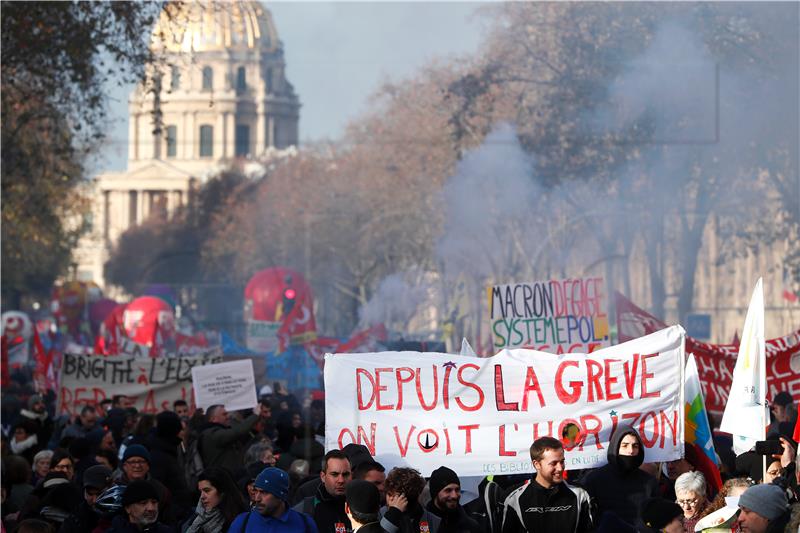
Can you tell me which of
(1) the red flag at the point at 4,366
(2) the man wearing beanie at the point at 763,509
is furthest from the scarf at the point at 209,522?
(1) the red flag at the point at 4,366

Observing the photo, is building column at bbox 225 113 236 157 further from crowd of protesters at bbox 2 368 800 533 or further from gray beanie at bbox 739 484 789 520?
gray beanie at bbox 739 484 789 520

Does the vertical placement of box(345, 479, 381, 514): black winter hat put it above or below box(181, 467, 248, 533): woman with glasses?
above

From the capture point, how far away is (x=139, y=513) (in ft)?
23.3

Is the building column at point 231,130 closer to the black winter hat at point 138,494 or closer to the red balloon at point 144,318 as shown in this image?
the red balloon at point 144,318

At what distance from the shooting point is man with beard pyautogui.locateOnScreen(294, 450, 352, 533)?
7.34 meters

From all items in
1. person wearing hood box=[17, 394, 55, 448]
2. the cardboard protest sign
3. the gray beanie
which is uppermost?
the cardboard protest sign

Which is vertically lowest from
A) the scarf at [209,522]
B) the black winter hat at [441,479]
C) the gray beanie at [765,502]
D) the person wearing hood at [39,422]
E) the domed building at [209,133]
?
the person wearing hood at [39,422]

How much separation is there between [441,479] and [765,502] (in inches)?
65.1

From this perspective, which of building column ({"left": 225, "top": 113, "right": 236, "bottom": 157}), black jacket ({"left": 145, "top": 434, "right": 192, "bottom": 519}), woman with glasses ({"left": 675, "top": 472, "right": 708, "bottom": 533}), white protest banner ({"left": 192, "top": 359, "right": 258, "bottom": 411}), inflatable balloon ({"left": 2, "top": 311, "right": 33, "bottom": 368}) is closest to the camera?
woman with glasses ({"left": 675, "top": 472, "right": 708, "bottom": 533})

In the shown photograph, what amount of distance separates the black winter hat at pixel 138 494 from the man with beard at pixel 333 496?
662 millimetres

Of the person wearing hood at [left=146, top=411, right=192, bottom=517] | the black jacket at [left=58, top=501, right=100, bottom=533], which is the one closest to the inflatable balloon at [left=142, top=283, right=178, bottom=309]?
the person wearing hood at [left=146, top=411, right=192, bottom=517]

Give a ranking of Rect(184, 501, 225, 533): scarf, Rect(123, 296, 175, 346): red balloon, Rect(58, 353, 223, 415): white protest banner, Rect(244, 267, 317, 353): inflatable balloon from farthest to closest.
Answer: Rect(123, 296, 175, 346): red balloon, Rect(244, 267, 317, 353): inflatable balloon, Rect(58, 353, 223, 415): white protest banner, Rect(184, 501, 225, 533): scarf

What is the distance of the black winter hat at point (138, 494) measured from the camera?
7.12 metres

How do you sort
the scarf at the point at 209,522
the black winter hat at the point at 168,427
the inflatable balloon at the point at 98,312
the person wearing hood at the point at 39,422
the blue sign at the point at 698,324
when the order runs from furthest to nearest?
1. the inflatable balloon at the point at 98,312
2. the blue sign at the point at 698,324
3. the person wearing hood at the point at 39,422
4. the black winter hat at the point at 168,427
5. the scarf at the point at 209,522
